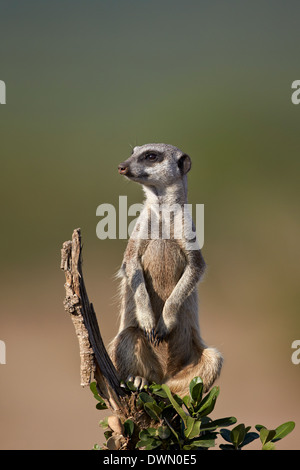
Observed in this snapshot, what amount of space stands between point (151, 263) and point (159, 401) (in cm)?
90

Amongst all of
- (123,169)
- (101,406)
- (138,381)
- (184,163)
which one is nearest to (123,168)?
(123,169)

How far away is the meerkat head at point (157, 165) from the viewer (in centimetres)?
391

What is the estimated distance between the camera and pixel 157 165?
157 inches

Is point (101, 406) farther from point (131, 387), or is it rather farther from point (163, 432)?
point (163, 432)

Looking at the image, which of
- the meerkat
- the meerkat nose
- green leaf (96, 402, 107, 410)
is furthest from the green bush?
the meerkat nose

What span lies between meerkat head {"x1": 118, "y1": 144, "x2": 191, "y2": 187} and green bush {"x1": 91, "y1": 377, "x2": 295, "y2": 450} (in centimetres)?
129

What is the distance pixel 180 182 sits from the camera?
4.08m

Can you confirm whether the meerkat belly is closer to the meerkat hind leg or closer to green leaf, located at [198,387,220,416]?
the meerkat hind leg

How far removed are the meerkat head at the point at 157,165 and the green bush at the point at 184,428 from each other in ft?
4.23

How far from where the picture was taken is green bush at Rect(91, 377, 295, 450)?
131 inches

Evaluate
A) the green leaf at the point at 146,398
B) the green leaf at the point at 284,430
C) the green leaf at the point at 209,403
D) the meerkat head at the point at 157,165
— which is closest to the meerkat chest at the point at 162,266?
the meerkat head at the point at 157,165

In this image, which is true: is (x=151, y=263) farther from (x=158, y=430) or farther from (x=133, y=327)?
(x=158, y=430)

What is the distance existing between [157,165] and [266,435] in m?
1.75

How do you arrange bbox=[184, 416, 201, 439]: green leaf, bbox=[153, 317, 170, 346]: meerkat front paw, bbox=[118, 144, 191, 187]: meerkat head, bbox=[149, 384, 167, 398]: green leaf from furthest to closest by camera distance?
bbox=[153, 317, 170, 346]: meerkat front paw < bbox=[118, 144, 191, 187]: meerkat head < bbox=[149, 384, 167, 398]: green leaf < bbox=[184, 416, 201, 439]: green leaf
